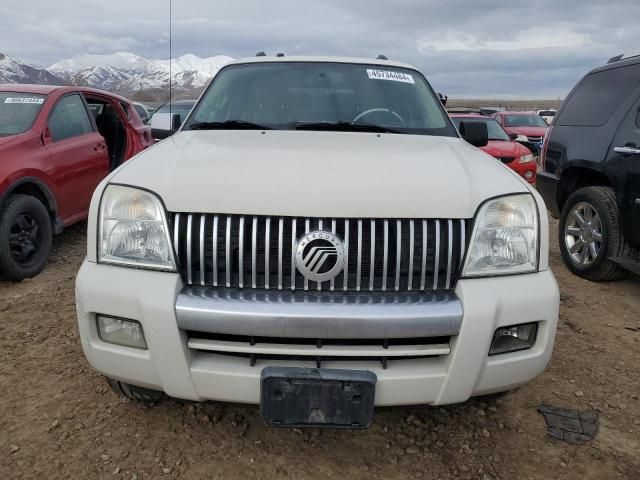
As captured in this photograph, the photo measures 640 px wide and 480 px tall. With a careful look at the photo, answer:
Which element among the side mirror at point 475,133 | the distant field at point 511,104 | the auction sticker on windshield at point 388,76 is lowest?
the distant field at point 511,104

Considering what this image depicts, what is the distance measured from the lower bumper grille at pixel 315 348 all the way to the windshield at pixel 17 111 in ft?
12.7

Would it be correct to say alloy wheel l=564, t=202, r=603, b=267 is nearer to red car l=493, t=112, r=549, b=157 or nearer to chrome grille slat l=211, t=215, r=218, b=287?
chrome grille slat l=211, t=215, r=218, b=287

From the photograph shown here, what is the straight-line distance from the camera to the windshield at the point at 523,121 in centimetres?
1662

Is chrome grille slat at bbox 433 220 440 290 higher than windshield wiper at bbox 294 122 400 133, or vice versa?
windshield wiper at bbox 294 122 400 133

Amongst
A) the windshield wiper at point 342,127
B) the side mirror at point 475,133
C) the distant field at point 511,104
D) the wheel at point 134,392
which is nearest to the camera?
the wheel at point 134,392

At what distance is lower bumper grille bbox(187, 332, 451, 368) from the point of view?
1.92 m

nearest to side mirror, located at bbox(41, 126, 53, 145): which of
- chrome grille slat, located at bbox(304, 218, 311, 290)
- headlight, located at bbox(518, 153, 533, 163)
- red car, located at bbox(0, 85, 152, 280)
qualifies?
red car, located at bbox(0, 85, 152, 280)

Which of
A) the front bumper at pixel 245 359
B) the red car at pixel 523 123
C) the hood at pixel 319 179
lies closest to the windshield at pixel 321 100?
the hood at pixel 319 179

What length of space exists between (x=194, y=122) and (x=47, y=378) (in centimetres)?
170

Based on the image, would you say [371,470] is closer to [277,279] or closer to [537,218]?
[277,279]

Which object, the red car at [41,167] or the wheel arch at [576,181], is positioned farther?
the wheel arch at [576,181]

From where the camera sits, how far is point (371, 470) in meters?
2.27

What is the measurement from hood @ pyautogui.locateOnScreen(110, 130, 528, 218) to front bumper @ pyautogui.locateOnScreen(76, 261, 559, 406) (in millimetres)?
328

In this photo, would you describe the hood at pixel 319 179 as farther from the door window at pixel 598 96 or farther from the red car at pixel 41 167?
the door window at pixel 598 96
